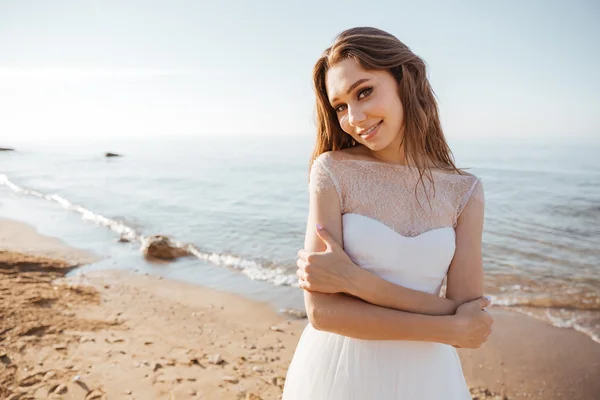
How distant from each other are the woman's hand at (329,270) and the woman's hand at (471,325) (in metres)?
0.51

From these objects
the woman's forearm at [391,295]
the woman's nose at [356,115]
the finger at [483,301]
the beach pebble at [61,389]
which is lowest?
the beach pebble at [61,389]

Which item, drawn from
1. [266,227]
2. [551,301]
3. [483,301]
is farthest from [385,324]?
[266,227]

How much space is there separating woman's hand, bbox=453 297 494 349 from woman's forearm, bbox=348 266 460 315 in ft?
0.25

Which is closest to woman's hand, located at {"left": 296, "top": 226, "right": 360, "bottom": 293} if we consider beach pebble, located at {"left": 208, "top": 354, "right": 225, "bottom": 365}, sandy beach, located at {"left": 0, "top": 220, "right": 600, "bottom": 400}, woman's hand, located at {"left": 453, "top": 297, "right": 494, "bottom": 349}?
woman's hand, located at {"left": 453, "top": 297, "right": 494, "bottom": 349}

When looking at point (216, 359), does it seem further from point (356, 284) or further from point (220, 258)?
point (220, 258)

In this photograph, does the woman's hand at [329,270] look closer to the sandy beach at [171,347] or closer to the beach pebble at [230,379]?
the sandy beach at [171,347]

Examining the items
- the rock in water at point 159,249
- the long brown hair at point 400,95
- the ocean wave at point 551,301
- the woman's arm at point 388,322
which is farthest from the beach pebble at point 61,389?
the ocean wave at point 551,301

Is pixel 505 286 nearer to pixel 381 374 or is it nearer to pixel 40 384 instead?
pixel 381 374

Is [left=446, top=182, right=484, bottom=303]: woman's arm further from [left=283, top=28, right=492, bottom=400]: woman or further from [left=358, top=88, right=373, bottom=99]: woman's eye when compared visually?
[left=358, top=88, right=373, bottom=99]: woman's eye

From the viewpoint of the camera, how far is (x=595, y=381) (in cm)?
485

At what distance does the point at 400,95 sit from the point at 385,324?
1.12 meters

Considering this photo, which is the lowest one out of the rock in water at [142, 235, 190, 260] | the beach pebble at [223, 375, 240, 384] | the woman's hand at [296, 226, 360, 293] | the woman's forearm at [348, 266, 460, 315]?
the rock in water at [142, 235, 190, 260]

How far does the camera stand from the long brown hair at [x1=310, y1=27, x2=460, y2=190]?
1959mm

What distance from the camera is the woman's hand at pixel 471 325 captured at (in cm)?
175
